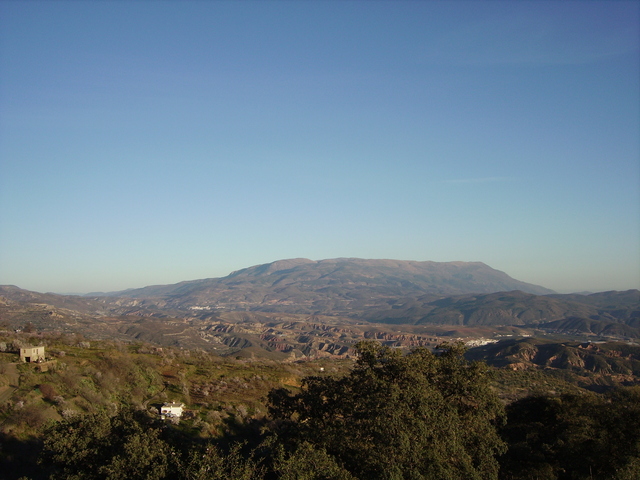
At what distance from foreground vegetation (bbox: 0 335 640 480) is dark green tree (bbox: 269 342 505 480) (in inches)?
2.0

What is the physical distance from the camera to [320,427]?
19359 millimetres

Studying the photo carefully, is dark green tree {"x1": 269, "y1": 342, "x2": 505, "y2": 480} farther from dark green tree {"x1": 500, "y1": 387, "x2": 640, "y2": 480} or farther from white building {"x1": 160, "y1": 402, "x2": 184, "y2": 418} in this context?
white building {"x1": 160, "y1": 402, "x2": 184, "y2": 418}

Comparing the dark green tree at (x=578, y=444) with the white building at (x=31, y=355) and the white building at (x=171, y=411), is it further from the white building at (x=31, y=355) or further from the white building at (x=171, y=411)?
the white building at (x=31, y=355)

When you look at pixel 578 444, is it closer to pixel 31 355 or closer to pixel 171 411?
pixel 171 411

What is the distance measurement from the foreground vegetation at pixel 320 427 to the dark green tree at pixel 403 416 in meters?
0.05

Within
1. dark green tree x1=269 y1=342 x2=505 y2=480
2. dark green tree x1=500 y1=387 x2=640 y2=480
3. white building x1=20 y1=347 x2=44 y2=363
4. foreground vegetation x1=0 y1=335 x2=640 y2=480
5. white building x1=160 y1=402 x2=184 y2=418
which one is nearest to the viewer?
foreground vegetation x1=0 y1=335 x2=640 y2=480

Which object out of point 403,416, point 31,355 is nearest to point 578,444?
point 403,416

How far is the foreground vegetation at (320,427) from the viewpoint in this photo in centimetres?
1593

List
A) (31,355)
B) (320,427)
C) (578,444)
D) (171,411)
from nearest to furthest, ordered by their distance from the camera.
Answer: (320,427), (578,444), (171,411), (31,355)

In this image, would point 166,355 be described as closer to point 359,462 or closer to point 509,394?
point 359,462

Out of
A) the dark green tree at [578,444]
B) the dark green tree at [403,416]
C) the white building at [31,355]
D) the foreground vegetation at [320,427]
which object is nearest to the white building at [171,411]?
the foreground vegetation at [320,427]

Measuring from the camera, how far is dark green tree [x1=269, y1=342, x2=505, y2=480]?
54.9 feet

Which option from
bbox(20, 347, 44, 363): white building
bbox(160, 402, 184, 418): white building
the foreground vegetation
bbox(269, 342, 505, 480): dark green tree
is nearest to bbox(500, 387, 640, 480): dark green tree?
the foreground vegetation

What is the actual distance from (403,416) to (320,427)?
379cm
